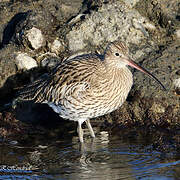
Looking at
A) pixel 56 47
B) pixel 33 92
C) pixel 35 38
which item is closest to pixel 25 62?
pixel 35 38

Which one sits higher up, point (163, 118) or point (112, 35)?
point (112, 35)

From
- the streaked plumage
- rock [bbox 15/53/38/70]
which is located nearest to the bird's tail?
the streaked plumage

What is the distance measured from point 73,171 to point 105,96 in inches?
81.8

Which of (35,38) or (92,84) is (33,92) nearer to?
(92,84)

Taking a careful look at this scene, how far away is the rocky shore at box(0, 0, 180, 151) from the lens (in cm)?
1062

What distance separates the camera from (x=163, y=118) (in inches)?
410

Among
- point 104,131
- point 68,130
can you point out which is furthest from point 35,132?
→ point 104,131

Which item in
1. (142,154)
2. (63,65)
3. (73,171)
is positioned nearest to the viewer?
(73,171)

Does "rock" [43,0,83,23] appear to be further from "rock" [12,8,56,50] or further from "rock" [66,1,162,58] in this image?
"rock" [66,1,162,58]

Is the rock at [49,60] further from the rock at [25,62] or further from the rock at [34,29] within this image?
the rock at [34,29]

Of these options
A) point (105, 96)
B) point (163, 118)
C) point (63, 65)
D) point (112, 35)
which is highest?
point (112, 35)

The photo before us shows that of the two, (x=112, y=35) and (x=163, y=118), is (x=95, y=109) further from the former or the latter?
(x=112, y=35)

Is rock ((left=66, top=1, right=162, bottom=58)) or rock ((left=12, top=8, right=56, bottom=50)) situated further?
rock ((left=12, top=8, right=56, bottom=50))

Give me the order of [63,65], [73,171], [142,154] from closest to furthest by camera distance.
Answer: [73,171]
[142,154]
[63,65]
